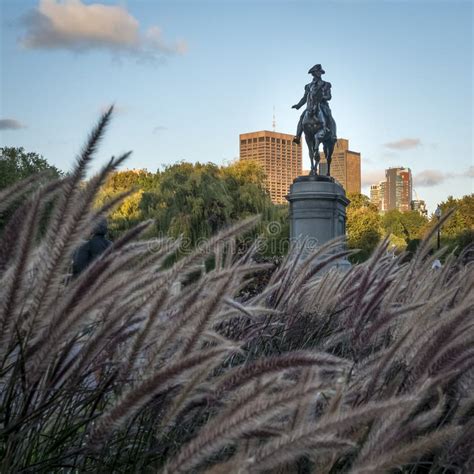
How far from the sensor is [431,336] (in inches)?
62.4

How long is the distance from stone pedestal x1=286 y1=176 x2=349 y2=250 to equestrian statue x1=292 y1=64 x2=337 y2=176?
0.87 meters

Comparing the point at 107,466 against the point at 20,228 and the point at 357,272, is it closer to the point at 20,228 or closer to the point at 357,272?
the point at 20,228

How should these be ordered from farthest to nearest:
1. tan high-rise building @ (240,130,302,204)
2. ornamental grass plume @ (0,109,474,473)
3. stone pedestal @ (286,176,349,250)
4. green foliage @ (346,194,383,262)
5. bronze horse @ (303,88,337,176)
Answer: tan high-rise building @ (240,130,302,204) → green foliage @ (346,194,383,262) → bronze horse @ (303,88,337,176) → stone pedestal @ (286,176,349,250) → ornamental grass plume @ (0,109,474,473)

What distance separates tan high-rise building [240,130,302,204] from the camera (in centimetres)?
18850

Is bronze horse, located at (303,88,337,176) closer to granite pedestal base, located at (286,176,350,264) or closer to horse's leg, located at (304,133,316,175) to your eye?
horse's leg, located at (304,133,316,175)

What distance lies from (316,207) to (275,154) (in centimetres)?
16549

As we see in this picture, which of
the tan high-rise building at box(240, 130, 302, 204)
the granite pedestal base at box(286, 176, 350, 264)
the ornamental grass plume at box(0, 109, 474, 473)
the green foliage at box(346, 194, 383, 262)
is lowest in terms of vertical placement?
the ornamental grass plume at box(0, 109, 474, 473)

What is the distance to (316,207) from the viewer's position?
2623 centimetres

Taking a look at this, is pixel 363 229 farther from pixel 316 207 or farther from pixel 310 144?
pixel 316 207

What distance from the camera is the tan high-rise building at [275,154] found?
188500mm

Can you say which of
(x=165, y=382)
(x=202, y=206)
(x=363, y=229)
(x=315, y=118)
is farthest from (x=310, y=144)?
(x=363, y=229)

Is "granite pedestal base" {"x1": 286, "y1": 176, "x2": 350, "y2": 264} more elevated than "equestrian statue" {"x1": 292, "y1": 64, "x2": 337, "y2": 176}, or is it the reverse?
"equestrian statue" {"x1": 292, "y1": 64, "x2": 337, "y2": 176}

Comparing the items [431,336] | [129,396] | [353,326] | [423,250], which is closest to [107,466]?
[129,396]

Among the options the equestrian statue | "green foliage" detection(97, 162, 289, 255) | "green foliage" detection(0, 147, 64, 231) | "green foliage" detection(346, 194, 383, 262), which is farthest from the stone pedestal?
"green foliage" detection(346, 194, 383, 262)
